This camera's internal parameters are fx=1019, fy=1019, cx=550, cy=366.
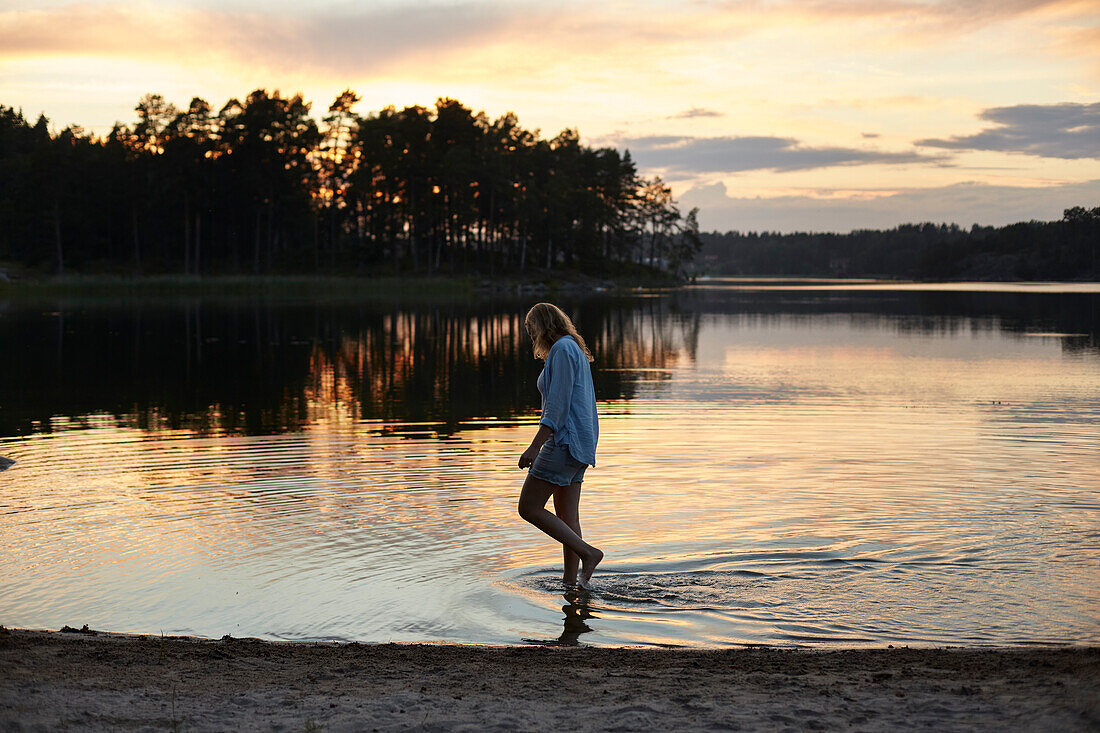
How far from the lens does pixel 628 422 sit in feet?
58.2

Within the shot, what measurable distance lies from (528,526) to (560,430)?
2860 mm

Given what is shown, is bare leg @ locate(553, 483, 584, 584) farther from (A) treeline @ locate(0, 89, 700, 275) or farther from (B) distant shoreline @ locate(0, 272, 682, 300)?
(A) treeline @ locate(0, 89, 700, 275)

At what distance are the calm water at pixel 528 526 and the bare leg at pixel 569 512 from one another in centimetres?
25

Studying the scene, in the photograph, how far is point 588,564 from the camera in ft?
27.0

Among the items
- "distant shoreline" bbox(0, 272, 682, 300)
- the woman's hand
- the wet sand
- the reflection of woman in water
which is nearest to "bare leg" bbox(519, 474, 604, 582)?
the reflection of woman in water

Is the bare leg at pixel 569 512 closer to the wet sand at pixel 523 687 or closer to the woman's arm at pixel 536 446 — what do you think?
the woman's arm at pixel 536 446

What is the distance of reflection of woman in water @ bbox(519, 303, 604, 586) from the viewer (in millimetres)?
7812

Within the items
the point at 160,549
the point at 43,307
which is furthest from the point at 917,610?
the point at 43,307

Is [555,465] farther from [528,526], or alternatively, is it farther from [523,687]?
[528,526]

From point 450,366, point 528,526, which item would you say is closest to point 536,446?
point 528,526

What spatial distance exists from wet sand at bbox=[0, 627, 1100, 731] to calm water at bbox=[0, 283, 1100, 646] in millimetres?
692

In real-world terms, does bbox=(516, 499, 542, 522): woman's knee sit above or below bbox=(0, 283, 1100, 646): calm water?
above

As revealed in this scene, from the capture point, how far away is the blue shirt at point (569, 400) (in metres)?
7.81

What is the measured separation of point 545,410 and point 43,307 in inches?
2479
